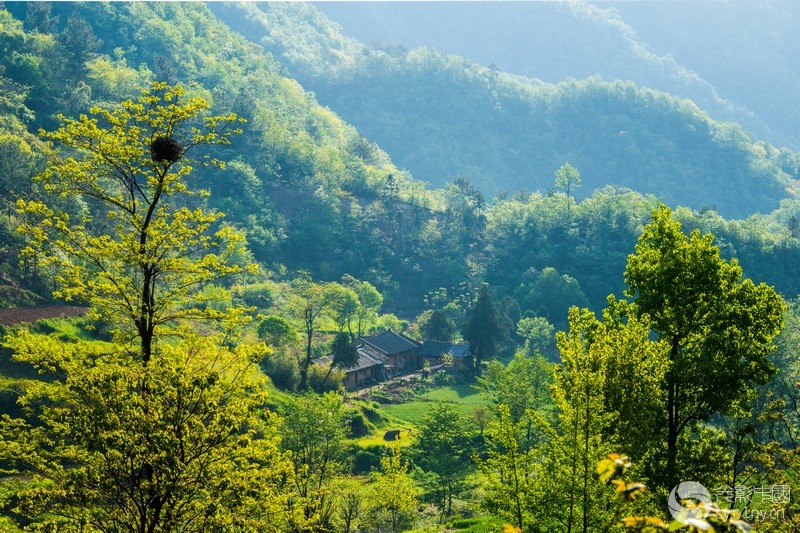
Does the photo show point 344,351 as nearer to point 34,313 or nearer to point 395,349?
point 395,349

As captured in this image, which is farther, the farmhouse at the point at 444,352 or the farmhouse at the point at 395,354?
the farmhouse at the point at 444,352

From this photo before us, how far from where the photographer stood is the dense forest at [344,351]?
53.9 feet

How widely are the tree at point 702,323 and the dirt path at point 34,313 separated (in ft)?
178

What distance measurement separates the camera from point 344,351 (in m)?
79.4

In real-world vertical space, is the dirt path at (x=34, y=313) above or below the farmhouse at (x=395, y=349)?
below

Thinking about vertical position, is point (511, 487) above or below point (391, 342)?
below

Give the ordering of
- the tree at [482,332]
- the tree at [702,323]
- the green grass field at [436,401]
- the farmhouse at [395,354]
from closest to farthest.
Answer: the tree at [702,323] < the green grass field at [436,401] < the farmhouse at [395,354] < the tree at [482,332]

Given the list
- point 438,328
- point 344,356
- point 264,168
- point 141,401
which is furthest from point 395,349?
point 141,401

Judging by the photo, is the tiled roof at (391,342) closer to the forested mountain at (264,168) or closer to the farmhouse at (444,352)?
the farmhouse at (444,352)

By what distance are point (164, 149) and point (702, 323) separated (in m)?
15.3

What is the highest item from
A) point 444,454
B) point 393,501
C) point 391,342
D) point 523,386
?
point 391,342

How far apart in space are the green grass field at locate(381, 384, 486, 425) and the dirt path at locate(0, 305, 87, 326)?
30096 millimetres

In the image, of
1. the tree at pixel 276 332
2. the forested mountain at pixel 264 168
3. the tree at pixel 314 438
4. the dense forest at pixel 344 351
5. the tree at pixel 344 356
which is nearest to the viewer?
the dense forest at pixel 344 351

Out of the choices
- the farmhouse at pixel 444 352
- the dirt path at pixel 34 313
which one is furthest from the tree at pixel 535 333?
the dirt path at pixel 34 313
